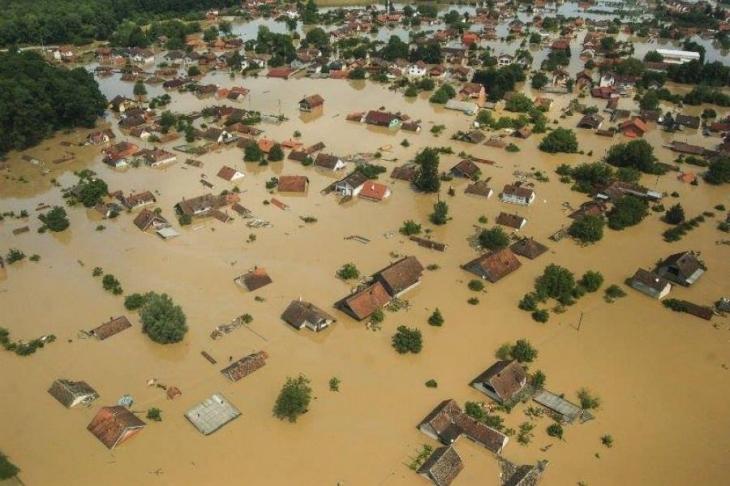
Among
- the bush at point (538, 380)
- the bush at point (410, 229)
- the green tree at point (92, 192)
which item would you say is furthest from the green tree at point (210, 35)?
the bush at point (538, 380)

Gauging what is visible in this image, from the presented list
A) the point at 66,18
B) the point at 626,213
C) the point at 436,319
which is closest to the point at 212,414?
the point at 436,319

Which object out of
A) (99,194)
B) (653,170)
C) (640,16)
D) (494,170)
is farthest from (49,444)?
(640,16)

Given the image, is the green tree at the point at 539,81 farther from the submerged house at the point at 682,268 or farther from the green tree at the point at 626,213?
the submerged house at the point at 682,268

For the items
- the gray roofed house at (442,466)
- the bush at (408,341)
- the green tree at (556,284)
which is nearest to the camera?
the gray roofed house at (442,466)

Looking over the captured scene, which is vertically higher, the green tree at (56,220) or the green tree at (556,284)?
the green tree at (56,220)

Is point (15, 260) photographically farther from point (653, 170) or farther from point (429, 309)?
point (653, 170)

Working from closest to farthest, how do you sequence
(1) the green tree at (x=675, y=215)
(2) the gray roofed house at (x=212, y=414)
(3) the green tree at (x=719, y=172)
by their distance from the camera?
(2) the gray roofed house at (x=212, y=414), (1) the green tree at (x=675, y=215), (3) the green tree at (x=719, y=172)

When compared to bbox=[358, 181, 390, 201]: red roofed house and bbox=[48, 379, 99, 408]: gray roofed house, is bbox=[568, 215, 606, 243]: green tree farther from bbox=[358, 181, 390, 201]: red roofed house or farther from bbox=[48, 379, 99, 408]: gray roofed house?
bbox=[48, 379, 99, 408]: gray roofed house
